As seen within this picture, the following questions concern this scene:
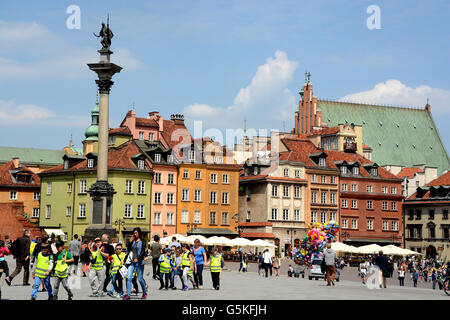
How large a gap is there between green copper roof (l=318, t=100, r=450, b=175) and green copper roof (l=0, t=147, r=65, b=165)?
4425 cm

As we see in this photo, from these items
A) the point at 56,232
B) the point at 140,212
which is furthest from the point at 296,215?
the point at 56,232

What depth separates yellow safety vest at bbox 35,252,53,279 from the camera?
2002cm

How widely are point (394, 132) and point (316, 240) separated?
80.7 m

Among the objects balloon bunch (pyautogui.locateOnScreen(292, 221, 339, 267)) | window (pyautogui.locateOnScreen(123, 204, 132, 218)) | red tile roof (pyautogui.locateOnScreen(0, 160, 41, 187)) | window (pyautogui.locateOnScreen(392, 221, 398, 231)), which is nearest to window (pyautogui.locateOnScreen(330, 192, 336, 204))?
window (pyautogui.locateOnScreen(392, 221, 398, 231))

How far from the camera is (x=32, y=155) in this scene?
122m

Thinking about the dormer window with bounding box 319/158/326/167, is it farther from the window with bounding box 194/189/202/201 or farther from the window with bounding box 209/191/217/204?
the window with bounding box 194/189/202/201

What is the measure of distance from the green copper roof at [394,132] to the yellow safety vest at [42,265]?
93.4m

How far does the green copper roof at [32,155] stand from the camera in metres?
121

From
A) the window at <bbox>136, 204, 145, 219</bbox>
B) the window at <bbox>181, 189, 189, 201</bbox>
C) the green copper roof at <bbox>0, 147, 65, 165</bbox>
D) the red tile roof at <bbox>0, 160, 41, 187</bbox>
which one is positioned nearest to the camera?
the window at <bbox>136, 204, 145, 219</bbox>

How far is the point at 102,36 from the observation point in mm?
44000

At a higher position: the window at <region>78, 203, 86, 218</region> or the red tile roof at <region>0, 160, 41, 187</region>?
the red tile roof at <region>0, 160, 41, 187</region>

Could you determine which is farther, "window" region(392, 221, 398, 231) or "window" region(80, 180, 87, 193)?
"window" region(392, 221, 398, 231)

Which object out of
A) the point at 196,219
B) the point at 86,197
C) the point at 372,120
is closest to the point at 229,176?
the point at 196,219
